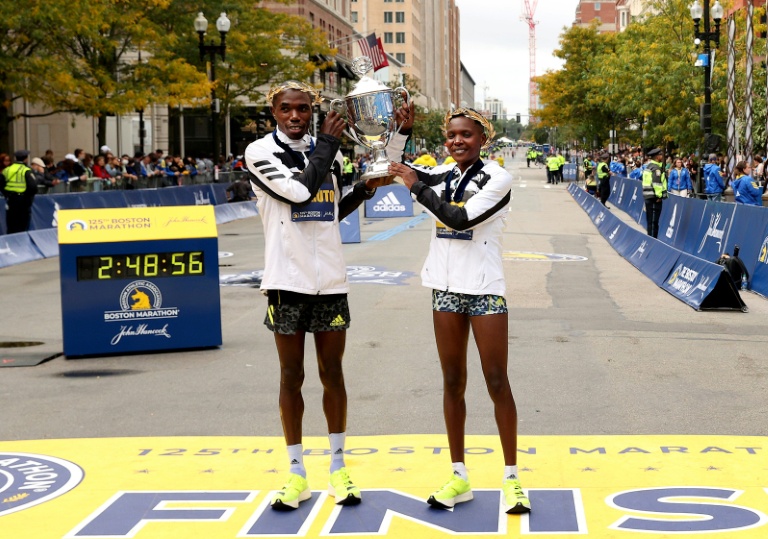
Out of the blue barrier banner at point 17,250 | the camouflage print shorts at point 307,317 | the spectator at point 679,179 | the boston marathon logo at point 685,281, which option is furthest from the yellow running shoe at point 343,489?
the spectator at point 679,179

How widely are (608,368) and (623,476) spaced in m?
3.70

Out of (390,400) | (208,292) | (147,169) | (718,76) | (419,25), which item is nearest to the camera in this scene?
(390,400)

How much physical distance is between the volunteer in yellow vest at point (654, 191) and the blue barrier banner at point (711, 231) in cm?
247

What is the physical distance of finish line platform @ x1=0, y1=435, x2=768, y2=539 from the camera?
5.44 metres

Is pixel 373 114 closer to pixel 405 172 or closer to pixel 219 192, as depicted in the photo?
pixel 405 172

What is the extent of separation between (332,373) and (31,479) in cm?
202

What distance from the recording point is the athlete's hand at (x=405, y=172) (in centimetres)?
554

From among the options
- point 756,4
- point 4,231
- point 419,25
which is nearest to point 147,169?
point 4,231

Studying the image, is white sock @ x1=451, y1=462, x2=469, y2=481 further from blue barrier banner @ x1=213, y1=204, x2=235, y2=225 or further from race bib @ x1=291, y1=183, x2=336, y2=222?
blue barrier banner @ x1=213, y1=204, x2=235, y2=225

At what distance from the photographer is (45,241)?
76.5 feet

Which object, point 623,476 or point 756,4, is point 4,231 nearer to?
point 623,476

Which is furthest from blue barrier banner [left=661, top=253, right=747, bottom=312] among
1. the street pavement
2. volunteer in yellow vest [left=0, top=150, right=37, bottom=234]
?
volunteer in yellow vest [left=0, top=150, right=37, bottom=234]

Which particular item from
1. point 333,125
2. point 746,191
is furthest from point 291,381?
point 746,191

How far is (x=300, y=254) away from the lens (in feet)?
18.7
